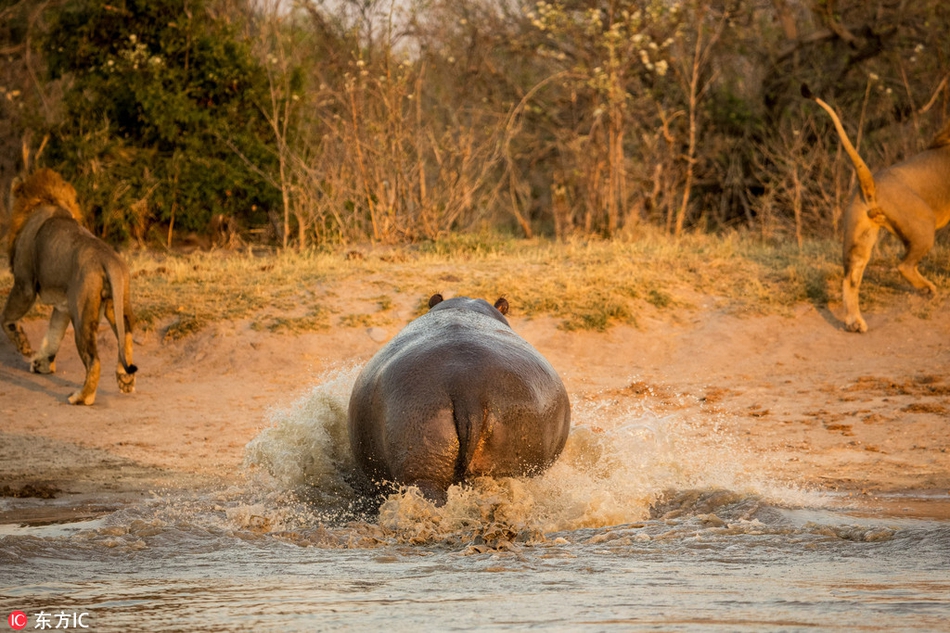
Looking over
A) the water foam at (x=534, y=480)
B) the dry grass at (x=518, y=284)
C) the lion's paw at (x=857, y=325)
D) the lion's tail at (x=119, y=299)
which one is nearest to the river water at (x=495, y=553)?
the water foam at (x=534, y=480)

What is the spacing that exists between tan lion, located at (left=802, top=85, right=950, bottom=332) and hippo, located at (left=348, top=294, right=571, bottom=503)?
5532mm

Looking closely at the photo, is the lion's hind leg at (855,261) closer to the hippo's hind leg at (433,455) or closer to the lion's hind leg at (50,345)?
the hippo's hind leg at (433,455)

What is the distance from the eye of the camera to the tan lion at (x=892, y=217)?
A: 31.2ft

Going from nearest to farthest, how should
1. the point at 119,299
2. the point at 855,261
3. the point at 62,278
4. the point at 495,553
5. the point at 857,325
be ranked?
the point at 495,553, the point at 119,299, the point at 62,278, the point at 857,325, the point at 855,261

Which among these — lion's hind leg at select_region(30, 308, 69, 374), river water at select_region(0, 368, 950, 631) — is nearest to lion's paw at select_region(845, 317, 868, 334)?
river water at select_region(0, 368, 950, 631)

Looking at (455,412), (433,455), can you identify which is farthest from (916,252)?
(433,455)

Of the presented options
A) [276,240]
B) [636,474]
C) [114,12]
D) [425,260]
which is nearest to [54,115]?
[114,12]

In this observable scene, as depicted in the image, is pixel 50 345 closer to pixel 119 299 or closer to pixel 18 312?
pixel 18 312

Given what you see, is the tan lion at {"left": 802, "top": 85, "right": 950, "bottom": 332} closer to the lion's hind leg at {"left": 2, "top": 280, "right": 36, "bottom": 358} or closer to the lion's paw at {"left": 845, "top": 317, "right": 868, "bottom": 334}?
the lion's paw at {"left": 845, "top": 317, "right": 868, "bottom": 334}

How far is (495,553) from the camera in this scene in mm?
3996

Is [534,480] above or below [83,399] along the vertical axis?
above

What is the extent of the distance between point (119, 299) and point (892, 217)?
21.1ft

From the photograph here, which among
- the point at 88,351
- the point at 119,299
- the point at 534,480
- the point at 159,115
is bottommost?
the point at 88,351

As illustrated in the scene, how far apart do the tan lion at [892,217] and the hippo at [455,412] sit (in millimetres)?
5532
